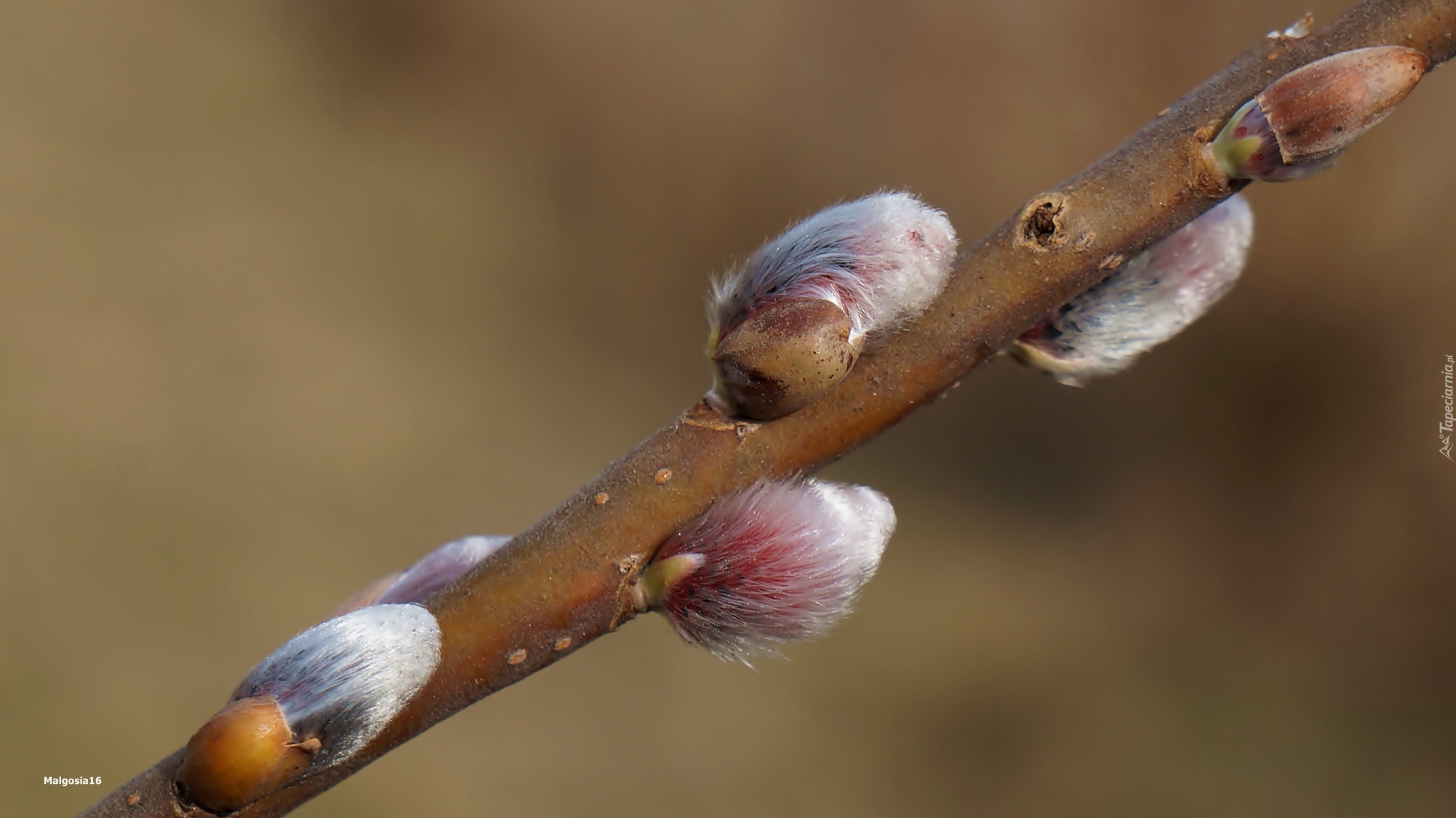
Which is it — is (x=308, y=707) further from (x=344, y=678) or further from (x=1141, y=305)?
(x=1141, y=305)

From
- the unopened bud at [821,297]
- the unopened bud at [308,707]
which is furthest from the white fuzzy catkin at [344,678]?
the unopened bud at [821,297]

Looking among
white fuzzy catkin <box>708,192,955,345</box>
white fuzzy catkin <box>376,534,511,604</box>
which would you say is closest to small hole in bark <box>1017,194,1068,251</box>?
white fuzzy catkin <box>708,192,955,345</box>

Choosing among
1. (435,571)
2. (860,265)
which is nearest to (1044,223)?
(860,265)

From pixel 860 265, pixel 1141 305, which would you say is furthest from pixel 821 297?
pixel 1141 305

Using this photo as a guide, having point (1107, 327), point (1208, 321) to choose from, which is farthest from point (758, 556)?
point (1208, 321)
